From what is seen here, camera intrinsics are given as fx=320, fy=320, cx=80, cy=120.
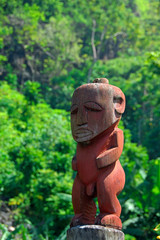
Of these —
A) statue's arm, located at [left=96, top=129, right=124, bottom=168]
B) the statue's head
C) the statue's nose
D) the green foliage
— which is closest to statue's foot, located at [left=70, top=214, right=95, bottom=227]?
statue's arm, located at [left=96, top=129, right=124, bottom=168]

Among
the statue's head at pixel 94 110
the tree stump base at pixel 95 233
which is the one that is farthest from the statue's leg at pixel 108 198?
the statue's head at pixel 94 110

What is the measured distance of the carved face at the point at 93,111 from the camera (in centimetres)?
323

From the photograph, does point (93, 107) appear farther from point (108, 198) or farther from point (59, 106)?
point (59, 106)

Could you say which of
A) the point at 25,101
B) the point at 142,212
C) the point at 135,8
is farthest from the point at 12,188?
the point at 135,8

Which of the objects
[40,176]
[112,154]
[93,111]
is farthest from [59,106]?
[112,154]

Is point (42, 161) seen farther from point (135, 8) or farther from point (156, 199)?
point (135, 8)

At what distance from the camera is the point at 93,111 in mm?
3260

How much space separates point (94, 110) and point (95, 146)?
368mm

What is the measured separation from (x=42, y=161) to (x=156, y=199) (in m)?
3.03

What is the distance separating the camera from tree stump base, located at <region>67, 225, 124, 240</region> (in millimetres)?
2865

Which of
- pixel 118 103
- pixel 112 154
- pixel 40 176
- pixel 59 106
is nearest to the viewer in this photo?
pixel 112 154

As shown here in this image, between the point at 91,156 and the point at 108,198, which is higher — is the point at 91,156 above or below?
above

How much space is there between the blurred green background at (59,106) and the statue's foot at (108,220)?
9.95 ft

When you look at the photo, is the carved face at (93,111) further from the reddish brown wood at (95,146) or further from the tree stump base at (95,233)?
the tree stump base at (95,233)
